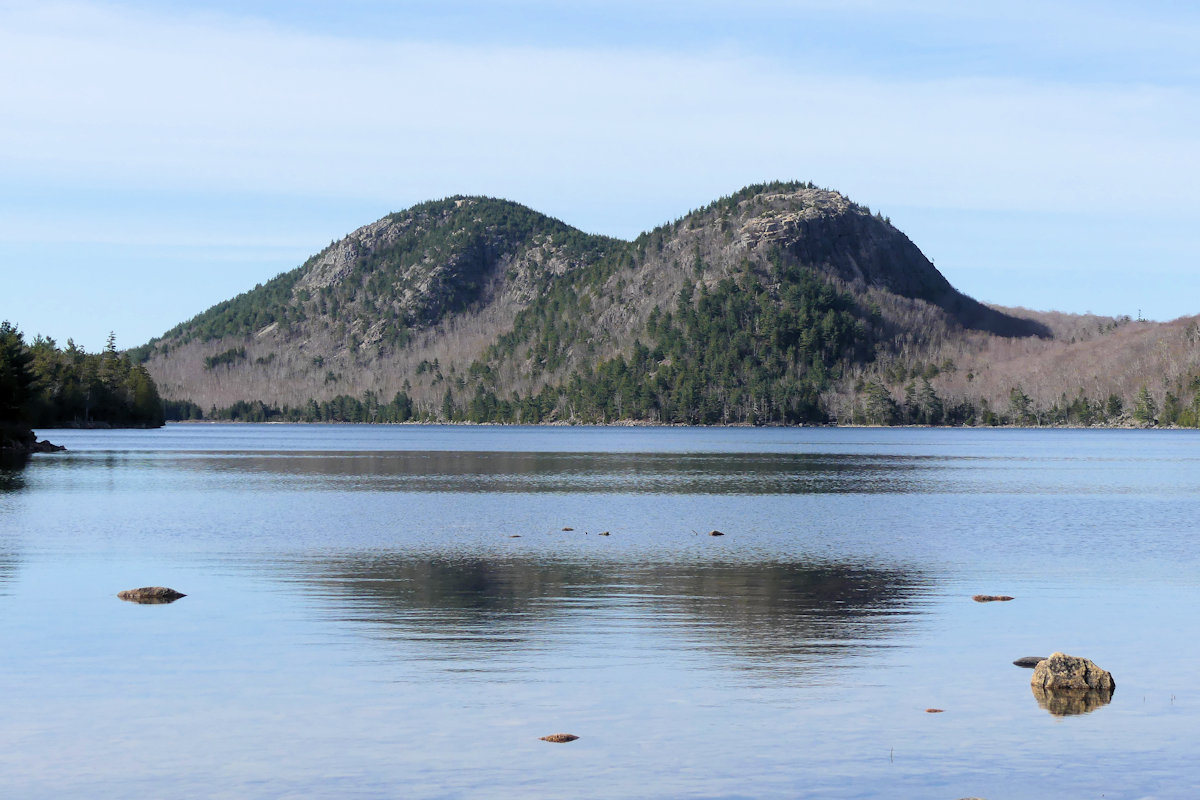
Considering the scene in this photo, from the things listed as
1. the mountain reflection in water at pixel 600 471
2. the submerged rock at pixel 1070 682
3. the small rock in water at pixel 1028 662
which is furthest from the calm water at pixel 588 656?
the mountain reflection in water at pixel 600 471

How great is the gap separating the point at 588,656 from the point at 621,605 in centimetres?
899

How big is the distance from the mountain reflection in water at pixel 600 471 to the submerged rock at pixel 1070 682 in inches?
2903

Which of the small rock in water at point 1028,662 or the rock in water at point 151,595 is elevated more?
the rock in water at point 151,595

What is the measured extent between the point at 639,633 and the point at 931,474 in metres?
107

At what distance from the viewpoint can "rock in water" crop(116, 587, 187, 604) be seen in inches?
1561

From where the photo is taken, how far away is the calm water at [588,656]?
825 inches

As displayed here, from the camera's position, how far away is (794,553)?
56750 millimetres

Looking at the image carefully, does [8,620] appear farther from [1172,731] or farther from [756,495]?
[756,495]

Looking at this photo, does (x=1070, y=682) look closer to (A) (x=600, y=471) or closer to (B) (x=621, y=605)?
(B) (x=621, y=605)

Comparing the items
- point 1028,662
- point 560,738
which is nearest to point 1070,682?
point 1028,662

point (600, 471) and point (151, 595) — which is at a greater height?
point (151, 595)

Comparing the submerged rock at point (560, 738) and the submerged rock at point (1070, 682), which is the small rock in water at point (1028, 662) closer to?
the submerged rock at point (1070, 682)

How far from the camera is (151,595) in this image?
130ft

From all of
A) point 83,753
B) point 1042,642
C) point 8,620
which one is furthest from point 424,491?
point 83,753
